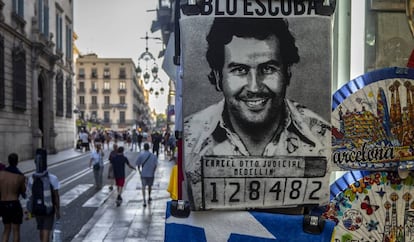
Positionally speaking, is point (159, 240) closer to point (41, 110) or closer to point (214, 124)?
point (214, 124)

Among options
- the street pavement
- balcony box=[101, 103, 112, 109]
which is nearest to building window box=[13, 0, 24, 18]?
the street pavement

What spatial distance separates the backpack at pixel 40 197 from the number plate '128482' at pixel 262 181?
5.04 meters

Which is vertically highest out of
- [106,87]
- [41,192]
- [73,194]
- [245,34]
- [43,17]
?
[106,87]

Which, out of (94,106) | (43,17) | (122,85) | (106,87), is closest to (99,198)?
(43,17)

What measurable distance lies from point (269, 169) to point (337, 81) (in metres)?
1.30

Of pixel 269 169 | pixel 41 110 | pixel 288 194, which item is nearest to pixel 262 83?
pixel 269 169

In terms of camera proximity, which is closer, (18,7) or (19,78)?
(18,7)

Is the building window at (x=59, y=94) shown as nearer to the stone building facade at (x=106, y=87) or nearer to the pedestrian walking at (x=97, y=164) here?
the pedestrian walking at (x=97, y=164)

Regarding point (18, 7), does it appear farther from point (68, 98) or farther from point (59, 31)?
point (68, 98)

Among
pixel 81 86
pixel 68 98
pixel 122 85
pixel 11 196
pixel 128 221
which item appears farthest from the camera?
pixel 81 86

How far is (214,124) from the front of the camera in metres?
2.10

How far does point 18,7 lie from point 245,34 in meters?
26.5

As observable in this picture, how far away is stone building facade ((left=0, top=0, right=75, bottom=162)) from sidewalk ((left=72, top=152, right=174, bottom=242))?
42.1 ft

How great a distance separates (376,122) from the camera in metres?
2.72
